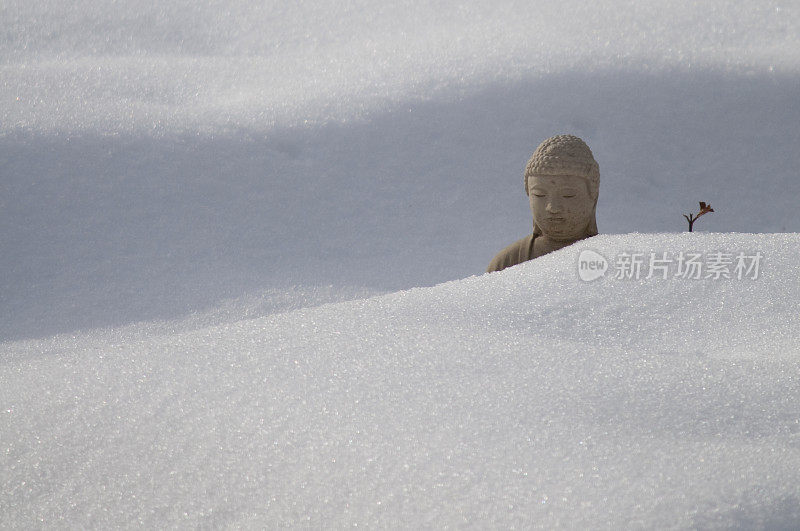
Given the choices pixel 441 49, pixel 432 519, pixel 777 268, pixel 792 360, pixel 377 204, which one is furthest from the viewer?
pixel 441 49

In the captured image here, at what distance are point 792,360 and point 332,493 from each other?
856 mm

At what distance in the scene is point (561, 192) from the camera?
2510mm

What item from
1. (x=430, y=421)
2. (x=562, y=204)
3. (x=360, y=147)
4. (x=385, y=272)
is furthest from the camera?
(x=360, y=147)

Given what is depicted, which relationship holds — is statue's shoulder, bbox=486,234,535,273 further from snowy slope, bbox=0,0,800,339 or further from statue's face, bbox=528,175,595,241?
snowy slope, bbox=0,0,800,339

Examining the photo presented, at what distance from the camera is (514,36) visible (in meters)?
4.16

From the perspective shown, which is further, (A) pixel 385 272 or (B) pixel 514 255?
(A) pixel 385 272

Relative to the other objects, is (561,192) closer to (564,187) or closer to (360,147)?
(564,187)

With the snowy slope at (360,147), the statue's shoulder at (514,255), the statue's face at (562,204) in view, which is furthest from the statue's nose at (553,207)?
the snowy slope at (360,147)

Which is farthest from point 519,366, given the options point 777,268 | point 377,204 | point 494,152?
point 494,152

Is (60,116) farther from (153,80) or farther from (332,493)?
(332,493)

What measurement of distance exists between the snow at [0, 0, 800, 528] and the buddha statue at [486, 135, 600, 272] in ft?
Answer: 0.50

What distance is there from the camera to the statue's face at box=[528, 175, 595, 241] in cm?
251

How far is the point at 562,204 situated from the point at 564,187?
0.18 feet

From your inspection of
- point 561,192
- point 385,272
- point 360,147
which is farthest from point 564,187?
point 360,147
